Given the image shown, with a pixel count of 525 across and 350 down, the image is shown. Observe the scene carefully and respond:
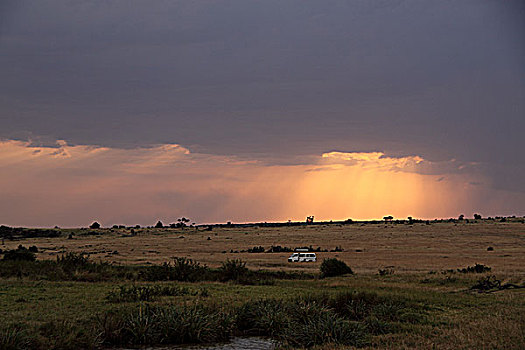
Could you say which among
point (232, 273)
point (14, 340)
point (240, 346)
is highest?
point (232, 273)

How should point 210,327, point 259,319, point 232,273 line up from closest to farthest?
1. point 210,327
2. point 259,319
3. point 232,273

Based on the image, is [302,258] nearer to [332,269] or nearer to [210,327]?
[332,269]

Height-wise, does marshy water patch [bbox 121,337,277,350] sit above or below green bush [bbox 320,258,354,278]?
below

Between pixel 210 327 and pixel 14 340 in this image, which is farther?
pixel 210 327

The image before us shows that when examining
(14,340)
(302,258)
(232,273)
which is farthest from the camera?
(302,258)

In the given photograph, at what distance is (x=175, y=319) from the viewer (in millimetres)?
16062

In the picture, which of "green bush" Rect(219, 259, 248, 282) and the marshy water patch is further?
"green bush" Rect(219, 259, 248, 282)

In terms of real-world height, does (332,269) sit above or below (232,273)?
below

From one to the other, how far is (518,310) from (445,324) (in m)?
4.18

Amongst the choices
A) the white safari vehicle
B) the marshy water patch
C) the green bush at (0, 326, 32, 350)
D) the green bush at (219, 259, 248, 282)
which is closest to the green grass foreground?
the green bush at (0, 326, 32, 350)

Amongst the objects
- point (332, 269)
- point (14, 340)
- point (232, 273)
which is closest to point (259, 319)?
point (14, 340)

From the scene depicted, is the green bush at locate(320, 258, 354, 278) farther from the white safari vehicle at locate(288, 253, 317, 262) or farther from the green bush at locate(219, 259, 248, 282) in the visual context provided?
A: the white safari vehicle at locate(288, 253, 317, 262)

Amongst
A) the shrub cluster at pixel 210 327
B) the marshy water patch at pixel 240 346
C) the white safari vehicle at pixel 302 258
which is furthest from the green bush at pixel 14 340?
the white safari vehicle at pixel 302 258

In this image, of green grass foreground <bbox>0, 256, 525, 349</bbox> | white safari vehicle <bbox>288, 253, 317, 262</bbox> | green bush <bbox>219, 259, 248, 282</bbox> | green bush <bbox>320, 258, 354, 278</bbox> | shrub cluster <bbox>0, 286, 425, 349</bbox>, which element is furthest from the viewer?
white safari vehicle <bbox>288, 253, 317, 262</bbox>
